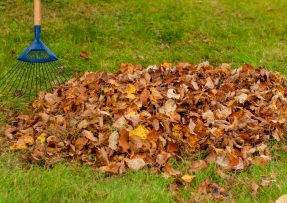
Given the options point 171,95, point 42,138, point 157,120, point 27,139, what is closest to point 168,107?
point 171,95

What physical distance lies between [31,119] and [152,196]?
199cm

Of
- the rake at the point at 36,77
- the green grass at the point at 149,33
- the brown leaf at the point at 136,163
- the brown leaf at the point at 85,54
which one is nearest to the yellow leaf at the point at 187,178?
the brown leaf at the point at 136,163

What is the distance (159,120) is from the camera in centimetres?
446

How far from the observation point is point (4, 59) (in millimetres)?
6695

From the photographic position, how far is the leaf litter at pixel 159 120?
13.6 ft

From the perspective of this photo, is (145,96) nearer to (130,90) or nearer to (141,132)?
(130,90)

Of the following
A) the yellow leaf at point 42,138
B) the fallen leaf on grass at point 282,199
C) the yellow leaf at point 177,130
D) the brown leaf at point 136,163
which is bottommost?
the yellow leaf at point 42,138

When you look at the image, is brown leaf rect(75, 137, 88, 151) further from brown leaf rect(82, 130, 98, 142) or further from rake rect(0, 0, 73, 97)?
rake rect(0, 0, 73, 97)

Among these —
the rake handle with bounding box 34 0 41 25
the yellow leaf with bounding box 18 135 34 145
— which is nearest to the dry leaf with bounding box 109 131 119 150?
the yellow leaf with bounding box 18 135 34 145

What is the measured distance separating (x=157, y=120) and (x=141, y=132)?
0.21m

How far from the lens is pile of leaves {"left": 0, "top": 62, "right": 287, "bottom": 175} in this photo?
4168 millimetres

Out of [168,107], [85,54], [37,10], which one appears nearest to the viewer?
[168,107]

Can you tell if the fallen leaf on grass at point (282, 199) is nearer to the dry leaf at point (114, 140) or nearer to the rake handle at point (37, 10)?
the dry leaf at point (114, 140)

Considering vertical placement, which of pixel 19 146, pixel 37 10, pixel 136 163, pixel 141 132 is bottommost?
pixel 19 146
